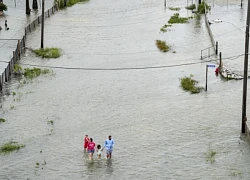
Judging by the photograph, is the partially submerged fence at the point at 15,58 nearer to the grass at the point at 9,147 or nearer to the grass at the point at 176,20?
the grass at the point at 9,147

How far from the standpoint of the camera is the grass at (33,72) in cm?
3925

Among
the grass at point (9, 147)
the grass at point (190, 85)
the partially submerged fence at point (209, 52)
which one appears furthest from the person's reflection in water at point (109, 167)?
the partially submerged fence at point (209, 52)

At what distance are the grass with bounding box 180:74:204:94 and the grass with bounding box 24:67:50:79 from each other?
9.76 m

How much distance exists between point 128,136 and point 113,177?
5.00 meters

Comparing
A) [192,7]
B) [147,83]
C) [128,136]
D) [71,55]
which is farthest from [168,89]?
[192,7]

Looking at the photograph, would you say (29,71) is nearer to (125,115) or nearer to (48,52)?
(48,52)

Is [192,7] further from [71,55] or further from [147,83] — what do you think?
[147,83]

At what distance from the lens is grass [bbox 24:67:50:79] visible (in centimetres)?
3925

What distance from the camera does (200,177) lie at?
2266cm

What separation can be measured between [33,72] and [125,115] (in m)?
11.3

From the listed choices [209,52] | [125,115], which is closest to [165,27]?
[209,52]

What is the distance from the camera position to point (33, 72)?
1571 inches

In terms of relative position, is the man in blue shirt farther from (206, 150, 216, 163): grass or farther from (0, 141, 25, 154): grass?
(0, 141, 25, 154): grass

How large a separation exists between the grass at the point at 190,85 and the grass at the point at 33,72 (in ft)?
32.0
